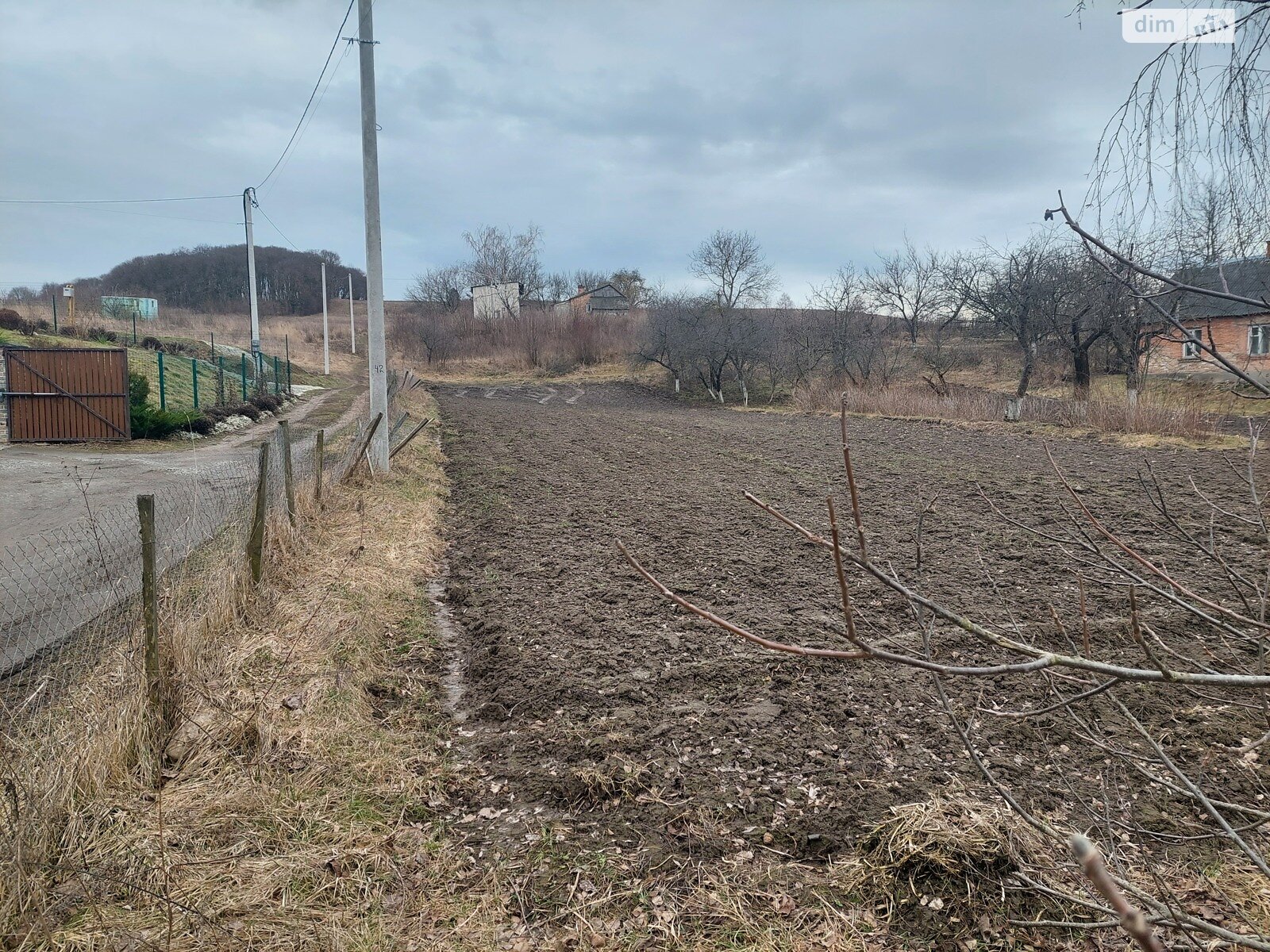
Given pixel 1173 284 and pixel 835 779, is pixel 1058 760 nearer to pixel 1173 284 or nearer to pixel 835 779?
pixel 835 779

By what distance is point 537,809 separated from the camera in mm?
3799

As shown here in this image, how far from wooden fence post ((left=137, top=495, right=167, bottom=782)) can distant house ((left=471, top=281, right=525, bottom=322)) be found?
7042 centimetres

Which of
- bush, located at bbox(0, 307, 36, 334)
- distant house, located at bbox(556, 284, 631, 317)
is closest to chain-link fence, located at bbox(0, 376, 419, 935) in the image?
bush, located at bbox(0, 307, 36, 334)

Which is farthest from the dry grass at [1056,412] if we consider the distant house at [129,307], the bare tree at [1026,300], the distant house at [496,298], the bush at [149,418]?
the distant house at [496,298]

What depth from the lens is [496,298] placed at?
7431 cm

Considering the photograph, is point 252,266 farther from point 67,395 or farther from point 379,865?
point 379,865

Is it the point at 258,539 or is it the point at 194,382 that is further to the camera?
the point at 194,382

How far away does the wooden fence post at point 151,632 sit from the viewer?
3.83 metres

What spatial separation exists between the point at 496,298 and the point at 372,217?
63.8 meters

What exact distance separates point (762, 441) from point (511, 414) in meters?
11.0

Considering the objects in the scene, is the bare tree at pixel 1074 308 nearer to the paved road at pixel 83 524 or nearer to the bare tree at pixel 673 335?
the bare tree at pixel 673 335

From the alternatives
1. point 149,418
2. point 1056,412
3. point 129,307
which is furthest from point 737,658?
point 129,307

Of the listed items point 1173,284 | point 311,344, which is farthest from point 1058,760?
point 311,344

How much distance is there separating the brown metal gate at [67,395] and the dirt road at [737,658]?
9.69m
